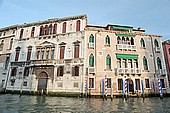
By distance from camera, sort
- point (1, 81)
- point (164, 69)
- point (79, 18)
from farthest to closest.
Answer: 1. point (1, 81)
2. point (79, 18)
3. point (164, 69)

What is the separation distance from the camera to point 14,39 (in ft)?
73.3

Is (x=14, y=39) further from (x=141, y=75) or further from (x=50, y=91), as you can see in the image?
(x=141, y=75)

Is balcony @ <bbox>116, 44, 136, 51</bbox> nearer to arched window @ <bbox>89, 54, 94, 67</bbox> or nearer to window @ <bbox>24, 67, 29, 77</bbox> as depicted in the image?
arched window @ <bbox>89, 54, 94, 67</bbox>

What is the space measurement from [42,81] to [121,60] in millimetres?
11737

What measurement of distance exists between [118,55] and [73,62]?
645 cm

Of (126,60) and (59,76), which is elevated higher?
(126,60)

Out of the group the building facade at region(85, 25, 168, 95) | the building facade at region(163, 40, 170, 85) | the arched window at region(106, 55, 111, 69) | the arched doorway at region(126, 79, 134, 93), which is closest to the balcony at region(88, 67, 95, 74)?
the building facade at region(85, 25, 168, 95)

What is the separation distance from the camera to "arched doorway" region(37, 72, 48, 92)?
714 inches

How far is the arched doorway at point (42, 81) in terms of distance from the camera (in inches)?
714

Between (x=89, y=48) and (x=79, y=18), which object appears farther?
(x=79, y=18)

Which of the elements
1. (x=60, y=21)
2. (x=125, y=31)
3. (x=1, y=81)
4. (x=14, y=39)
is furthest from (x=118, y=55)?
(x=1, y=81)

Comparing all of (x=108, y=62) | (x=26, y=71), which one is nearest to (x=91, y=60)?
(x=108, y=62)

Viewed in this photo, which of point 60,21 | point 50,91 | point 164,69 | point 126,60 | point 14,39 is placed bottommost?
point 50,91

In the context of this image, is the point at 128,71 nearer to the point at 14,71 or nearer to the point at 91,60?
the point at 91,60
